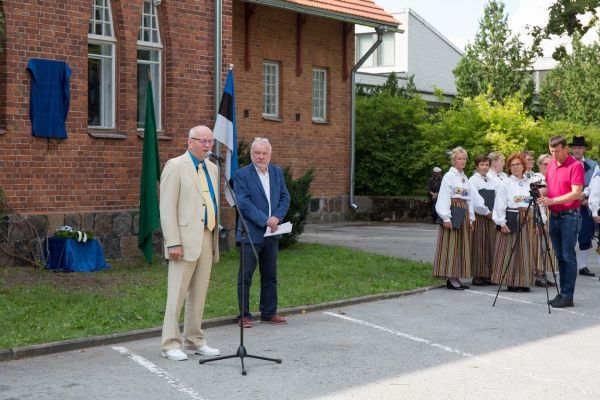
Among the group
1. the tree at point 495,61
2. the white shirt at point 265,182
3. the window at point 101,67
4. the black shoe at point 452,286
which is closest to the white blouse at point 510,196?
the black shoe at point 452,286

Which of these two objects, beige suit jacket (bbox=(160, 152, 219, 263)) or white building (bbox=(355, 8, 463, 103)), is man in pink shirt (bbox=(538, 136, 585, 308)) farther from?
white building (bbox=(355, 8, 463, 103))

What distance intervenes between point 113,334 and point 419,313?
12.6ft

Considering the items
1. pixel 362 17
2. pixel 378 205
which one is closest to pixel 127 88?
pixel 362 17

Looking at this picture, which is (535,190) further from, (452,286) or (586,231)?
(586,231)

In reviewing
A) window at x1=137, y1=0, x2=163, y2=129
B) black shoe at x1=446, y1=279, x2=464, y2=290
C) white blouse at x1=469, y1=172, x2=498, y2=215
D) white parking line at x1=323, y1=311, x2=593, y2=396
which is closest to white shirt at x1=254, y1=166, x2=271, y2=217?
white parking line at x1=323, y1=311, x2=593, y2=396

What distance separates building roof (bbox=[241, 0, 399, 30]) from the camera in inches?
944

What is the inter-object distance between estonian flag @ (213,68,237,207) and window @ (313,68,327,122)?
10982 mm

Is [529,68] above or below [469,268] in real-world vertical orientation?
above

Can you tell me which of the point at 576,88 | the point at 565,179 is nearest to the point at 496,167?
the point at 565,179

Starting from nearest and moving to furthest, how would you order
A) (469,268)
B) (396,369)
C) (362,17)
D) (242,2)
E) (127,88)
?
(396,369) → (469,268) → (127,88) → (242,2) → (362,17)

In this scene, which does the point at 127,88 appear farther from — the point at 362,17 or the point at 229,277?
the point at 362,17

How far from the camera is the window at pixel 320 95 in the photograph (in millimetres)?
27594

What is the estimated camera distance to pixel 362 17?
26.3m

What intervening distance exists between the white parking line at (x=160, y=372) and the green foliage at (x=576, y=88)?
38.6 metres
